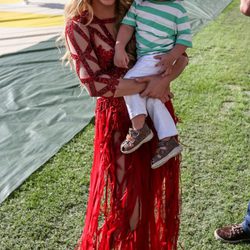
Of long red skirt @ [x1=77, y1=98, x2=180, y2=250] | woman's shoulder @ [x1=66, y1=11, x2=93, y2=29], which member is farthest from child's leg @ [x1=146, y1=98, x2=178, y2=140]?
woman's shoulder @ [x1=66, y1=11, x2=93, y2=29]

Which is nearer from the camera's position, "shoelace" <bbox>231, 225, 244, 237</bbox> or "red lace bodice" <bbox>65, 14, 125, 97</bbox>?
"red lace bodice" <bbox>65, 14, 125, 97</bbox>

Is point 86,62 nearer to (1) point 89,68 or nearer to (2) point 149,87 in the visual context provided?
(1) point 89,68

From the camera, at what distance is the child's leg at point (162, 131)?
1638 mm

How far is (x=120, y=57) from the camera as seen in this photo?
1550 mm

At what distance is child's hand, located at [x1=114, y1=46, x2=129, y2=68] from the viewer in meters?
1.55

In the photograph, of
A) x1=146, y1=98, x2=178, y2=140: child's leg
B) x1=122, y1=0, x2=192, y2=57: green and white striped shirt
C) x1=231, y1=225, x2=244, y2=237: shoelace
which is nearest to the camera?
x1=122, y1=0, x2=192, y2=57: green and white striped shirt

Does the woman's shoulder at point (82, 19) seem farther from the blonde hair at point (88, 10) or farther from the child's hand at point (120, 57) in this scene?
the child's hand at point (120, 57)

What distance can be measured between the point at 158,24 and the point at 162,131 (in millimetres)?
407

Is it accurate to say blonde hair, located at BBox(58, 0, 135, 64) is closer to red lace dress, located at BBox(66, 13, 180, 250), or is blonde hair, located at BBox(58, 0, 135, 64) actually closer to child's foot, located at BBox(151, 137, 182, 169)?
red lace dress, located at BBox(66, 13, 180, 250)

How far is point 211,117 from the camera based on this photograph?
12.2 ft

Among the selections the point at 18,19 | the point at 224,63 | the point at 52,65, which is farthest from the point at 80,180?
the point at 18,19

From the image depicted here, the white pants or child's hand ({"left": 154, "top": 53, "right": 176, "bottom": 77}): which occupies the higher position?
child's hand ({"left": 154, "top": 53, "right": 176, "bottom": 77})

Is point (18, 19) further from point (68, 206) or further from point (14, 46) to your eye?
point (68, 206)

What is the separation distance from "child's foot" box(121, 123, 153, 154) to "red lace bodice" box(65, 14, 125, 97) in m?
0.18
